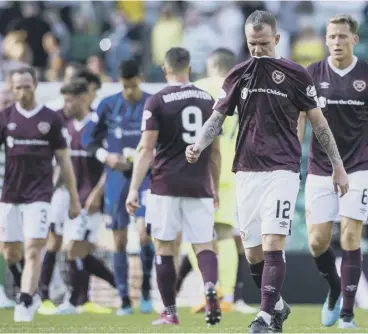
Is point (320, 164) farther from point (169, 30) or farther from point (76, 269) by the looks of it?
point (169, 30)

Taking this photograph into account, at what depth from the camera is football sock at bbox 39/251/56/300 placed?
1398 centimetres

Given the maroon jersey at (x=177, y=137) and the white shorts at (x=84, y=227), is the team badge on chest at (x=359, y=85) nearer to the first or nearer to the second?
the maroon jersey at (x=177, y=137)

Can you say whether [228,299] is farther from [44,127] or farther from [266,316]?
[266,316]

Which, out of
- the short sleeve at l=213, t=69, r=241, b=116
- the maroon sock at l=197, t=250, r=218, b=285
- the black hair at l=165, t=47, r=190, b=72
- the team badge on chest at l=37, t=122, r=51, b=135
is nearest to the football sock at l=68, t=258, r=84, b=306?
the team badge on chest at l=37, t=122, r=51, b=135

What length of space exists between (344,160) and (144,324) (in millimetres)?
2463

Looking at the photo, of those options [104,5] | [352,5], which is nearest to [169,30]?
[104,5]

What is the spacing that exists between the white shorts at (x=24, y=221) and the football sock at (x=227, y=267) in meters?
2.06

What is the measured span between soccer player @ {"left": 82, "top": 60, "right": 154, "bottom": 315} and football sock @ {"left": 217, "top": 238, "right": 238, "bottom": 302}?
0.87m

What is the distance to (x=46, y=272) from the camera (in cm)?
1398

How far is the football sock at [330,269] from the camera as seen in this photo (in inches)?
434

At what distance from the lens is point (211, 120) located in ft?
29.7

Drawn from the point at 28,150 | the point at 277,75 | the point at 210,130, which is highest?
the point at 277,75

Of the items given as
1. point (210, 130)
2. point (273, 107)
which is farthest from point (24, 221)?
point (273, 107)

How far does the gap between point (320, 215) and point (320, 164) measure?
0.45m
